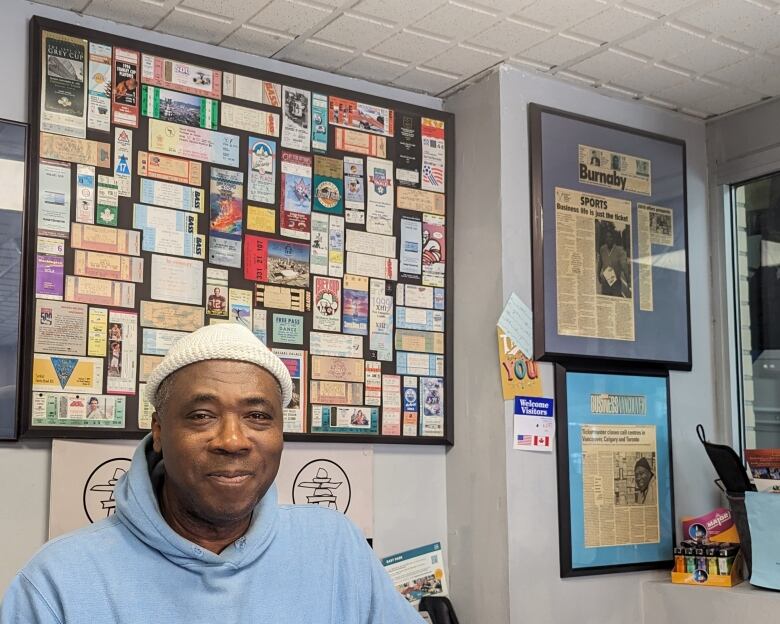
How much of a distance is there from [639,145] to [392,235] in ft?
3.47

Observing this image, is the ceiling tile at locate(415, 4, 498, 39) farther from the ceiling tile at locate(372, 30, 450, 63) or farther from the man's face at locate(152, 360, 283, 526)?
the man's face at locate(152, 360, 283, 526)

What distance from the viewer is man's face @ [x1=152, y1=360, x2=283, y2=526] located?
1.77m

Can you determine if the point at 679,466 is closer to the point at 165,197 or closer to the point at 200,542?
→ the point at 165,197

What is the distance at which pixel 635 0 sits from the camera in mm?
3055

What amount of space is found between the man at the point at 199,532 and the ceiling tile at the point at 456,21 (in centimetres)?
162

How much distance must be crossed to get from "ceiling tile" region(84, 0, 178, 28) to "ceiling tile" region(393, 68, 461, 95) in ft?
2.99

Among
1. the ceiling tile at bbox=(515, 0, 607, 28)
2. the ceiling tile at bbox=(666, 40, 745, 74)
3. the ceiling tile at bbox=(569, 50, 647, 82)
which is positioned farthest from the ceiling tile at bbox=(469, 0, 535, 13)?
the ceiling tile at bbox=(666, 40, 745, 74)

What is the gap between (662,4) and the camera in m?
3.08

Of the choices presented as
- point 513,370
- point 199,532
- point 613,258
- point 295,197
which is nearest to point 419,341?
point 513,370

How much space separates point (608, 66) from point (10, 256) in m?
2.08

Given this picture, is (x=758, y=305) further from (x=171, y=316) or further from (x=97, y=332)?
(x=97, y=332)

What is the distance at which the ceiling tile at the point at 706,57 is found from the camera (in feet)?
11.2

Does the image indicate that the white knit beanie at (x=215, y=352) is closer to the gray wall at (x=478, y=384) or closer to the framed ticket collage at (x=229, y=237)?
the framed ticket collage at (x=229, y=237)

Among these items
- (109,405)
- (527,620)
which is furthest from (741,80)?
(109,405)
